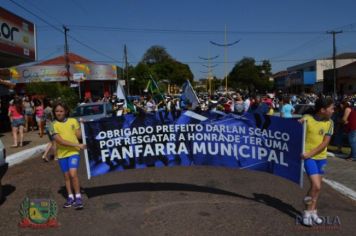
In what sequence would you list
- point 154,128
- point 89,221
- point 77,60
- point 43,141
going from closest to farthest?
1. point 89,221
2. point 154,128
3. point 43,141
4. point 77,60

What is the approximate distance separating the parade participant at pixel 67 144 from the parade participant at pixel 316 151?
3180 millimetres

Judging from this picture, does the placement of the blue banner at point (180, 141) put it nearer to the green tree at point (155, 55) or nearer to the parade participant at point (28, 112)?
the parade participant at point (28, 112)

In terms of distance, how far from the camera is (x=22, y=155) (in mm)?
12203

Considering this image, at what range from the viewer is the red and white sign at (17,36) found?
19078 millimetres

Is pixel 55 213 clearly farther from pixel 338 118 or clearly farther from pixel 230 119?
pixel 338 118

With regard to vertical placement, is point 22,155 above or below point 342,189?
above

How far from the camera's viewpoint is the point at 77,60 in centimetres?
6938

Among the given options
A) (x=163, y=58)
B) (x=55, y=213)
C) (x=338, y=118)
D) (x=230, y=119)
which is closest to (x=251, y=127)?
(x=230, y=119)

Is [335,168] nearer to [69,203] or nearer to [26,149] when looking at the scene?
[69,203]

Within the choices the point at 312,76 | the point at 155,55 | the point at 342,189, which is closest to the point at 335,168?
the point at 342,189

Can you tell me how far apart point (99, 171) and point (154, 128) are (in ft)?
3.64

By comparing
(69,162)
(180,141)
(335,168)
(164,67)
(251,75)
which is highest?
(164,67)

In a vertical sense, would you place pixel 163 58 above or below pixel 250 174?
above

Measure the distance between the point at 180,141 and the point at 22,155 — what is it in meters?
6.90
